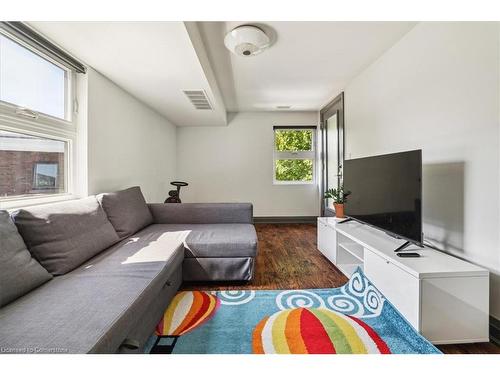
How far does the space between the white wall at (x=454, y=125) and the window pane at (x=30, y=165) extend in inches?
122

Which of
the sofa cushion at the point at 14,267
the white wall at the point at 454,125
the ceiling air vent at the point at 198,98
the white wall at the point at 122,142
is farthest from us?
the ceiling air vent at the point at 198,98

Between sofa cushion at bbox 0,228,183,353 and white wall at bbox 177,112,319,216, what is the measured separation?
11.1 feet

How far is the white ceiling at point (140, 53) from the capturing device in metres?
1.58

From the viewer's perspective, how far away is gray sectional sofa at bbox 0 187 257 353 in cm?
87

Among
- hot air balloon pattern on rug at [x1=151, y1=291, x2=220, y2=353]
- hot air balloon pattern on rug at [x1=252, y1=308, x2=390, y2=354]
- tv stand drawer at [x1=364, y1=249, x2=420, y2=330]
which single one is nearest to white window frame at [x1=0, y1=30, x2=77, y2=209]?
hot air balloon pattern on rug at [x1=151, y1=291, x2=220, y2=353]

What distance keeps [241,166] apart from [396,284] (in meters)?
3.79

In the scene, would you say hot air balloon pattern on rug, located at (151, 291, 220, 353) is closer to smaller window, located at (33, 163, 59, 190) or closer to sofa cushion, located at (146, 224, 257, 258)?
sofa cushion, located at (146, 224, 257, 258)

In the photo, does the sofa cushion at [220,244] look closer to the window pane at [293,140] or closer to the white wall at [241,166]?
the white wall at [241,166]

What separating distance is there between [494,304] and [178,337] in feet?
6.35

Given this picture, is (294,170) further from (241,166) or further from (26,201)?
(26,201)

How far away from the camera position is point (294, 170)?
197 inches

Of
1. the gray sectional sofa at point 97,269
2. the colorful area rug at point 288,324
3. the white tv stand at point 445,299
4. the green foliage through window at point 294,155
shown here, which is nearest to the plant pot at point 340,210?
the colorful area rug at point 288,324

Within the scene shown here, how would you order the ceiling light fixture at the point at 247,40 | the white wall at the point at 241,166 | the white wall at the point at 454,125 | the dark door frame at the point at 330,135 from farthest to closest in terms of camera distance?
the white wall at the point at 241,166
the dark door frame at the point at 330,135
the ceiling light fixture at the point at 247,40
the white wall at the point at 454,125

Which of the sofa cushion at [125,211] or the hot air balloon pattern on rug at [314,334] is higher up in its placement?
the sofa cushion at [125,211]
